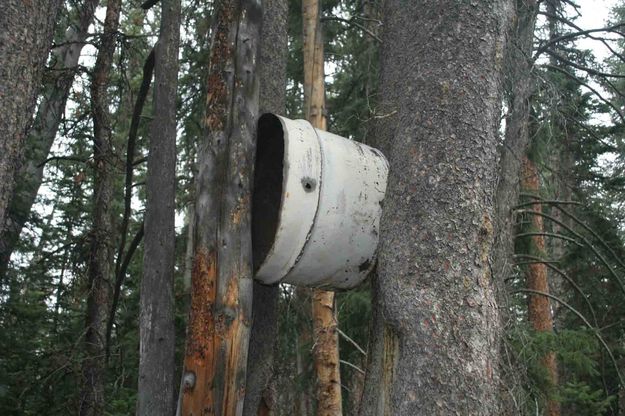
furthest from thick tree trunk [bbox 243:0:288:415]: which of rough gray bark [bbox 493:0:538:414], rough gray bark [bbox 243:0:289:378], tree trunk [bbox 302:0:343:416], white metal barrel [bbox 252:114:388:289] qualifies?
tree trunk [bbox 302:0:343:416]

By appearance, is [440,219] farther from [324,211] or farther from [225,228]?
[225,228]

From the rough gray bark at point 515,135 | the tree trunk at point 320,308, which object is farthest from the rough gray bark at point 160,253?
the rough gray bark at point 515,135

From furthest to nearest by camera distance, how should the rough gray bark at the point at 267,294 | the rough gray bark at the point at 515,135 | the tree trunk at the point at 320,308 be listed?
the tree trunk at the point at 320,308 → the rough gray bark at the point at 515,135 → the rough gray bark at the point at 267,294

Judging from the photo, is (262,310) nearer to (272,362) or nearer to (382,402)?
(272,362)

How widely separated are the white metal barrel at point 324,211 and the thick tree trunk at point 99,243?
5.13 meters

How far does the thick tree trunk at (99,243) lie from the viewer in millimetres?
7656

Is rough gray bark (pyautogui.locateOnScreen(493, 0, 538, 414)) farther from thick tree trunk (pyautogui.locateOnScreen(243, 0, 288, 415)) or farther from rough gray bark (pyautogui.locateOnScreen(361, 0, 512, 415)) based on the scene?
rough gray bark (pyautogui.locateOnScreen(361, 0, 512, 415))

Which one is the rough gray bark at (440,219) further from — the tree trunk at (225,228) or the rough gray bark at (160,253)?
the rough gray bark at (160,253)

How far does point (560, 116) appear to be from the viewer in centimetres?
545

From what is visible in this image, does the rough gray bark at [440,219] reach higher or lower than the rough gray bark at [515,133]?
lower

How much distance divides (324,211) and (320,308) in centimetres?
484

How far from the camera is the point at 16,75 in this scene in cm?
309

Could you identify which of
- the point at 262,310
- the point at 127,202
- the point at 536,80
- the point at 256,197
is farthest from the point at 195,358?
the point at 536,80

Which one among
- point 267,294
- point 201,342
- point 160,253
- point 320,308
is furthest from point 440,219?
point 320,308
